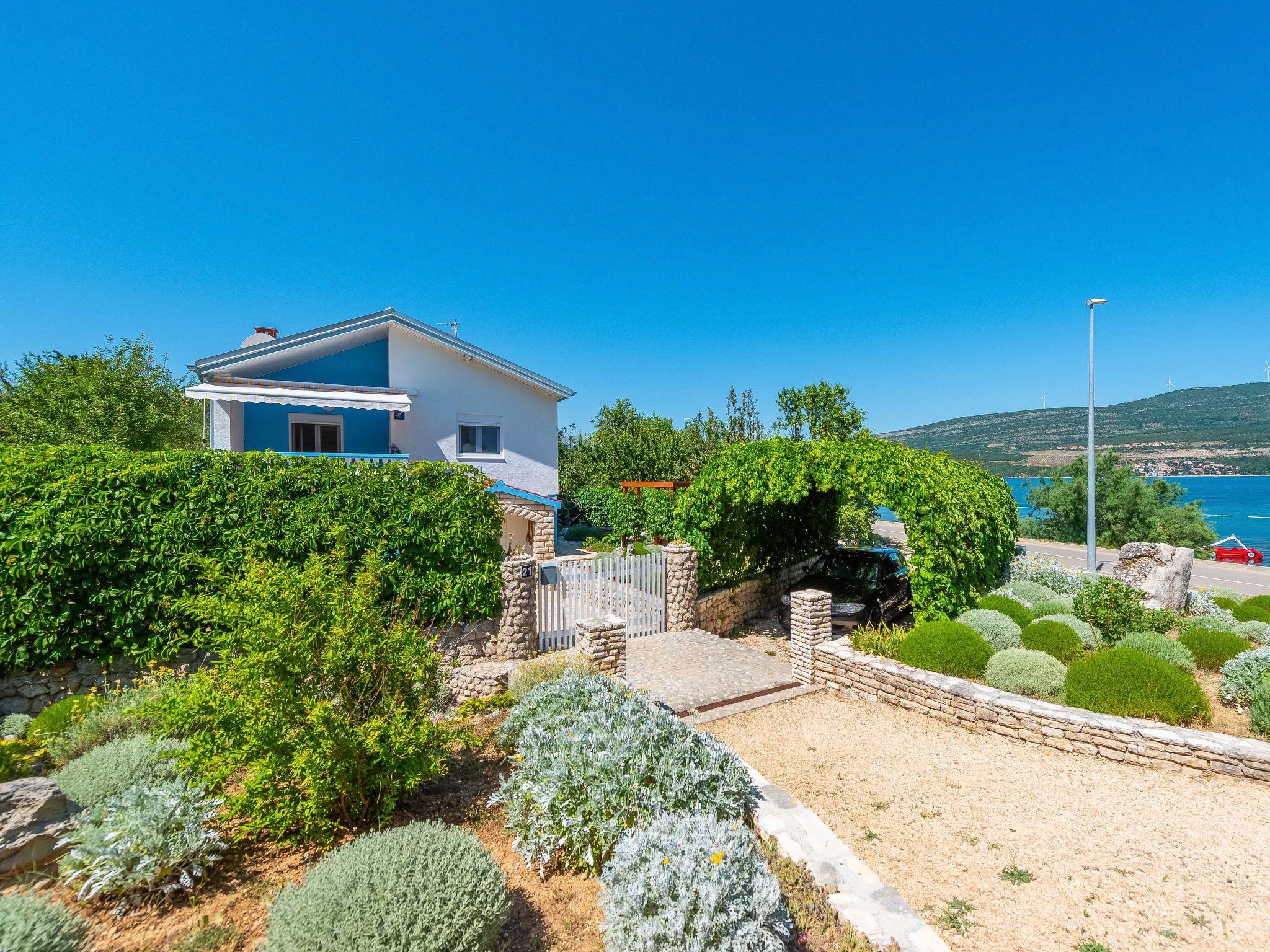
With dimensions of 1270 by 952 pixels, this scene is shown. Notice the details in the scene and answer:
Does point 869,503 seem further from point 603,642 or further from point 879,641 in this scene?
point 603,642

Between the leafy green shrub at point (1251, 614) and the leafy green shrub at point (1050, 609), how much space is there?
9.63 ft

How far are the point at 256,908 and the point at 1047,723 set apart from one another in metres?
8.34

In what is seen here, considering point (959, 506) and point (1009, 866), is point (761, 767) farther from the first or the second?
point (959, 506)

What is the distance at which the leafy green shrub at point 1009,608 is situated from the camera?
988cm

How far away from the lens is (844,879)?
3.89 metres

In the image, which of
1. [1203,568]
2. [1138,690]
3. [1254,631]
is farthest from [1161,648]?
[1203,568]

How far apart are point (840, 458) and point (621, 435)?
19.7m

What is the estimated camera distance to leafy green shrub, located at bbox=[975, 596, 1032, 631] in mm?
9875

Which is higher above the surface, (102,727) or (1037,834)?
(102,727)

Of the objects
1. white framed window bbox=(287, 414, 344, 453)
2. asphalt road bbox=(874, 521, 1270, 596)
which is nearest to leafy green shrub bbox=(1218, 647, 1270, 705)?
asphalt road bbox=(874, 521, 1270, 596)

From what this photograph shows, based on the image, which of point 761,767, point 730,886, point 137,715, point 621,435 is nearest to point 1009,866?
point 761,767

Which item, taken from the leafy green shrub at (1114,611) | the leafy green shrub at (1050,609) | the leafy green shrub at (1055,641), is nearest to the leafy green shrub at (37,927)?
the leafy green shrub at (1055,641)

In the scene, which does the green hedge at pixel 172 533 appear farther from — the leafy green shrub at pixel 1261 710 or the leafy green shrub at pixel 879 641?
the leafy green shrub at pixel 1261 710

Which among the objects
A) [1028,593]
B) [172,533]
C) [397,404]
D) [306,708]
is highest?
[397,404]
